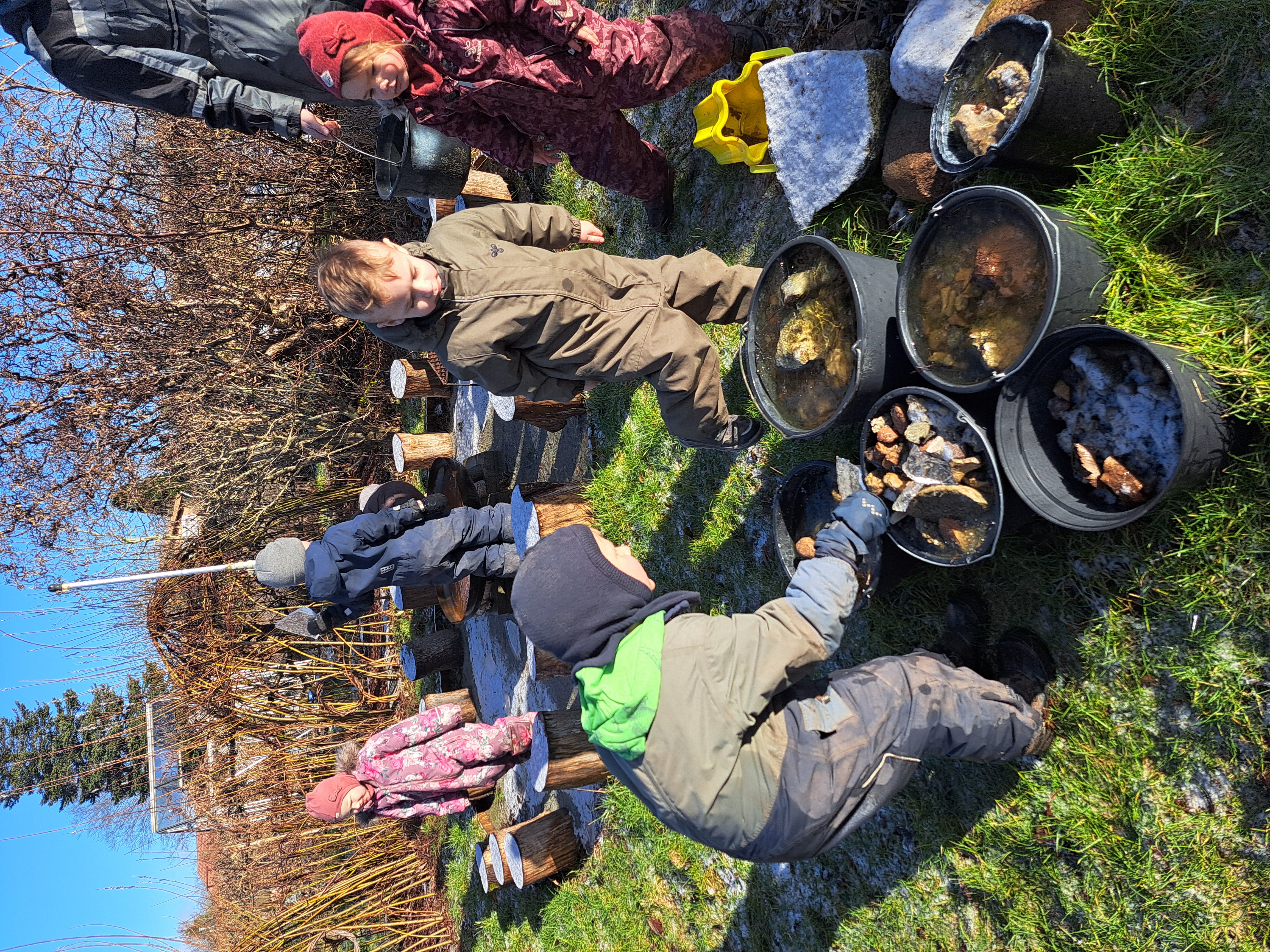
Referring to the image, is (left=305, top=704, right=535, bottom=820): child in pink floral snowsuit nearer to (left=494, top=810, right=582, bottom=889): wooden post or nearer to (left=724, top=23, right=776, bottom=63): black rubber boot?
(left=494, top=810, right=582, bottom=889): wooden post

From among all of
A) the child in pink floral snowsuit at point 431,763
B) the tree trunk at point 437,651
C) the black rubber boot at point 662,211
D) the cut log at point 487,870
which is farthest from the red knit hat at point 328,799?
the black rubber boot at point 662,211

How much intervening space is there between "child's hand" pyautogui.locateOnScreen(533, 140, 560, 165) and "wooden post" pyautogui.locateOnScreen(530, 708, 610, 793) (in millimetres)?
2679

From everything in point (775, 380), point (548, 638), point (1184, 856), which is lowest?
point (1184, 856)

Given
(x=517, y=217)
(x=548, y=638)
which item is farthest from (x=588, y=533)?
(x=517, y=217)

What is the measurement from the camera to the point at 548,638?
6.00 feet

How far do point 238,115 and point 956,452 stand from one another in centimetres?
383

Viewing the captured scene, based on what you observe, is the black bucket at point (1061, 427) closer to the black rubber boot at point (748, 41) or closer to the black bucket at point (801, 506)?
the black bucket at point (801, 506)

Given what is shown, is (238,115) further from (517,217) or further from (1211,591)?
(1211,591)

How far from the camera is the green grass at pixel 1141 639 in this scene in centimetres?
176

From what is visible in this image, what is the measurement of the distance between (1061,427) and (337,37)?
2.67m

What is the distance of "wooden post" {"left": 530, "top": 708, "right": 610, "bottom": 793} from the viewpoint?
3.45 meters

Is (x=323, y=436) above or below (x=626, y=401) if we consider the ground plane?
below

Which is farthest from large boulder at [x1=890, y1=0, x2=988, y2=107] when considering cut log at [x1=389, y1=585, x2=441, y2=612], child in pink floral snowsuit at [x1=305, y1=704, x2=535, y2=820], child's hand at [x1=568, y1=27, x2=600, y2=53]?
cut log at [x1=389, y1=585, x2=441, y2=612]

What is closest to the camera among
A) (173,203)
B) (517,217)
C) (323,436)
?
(517,217)
